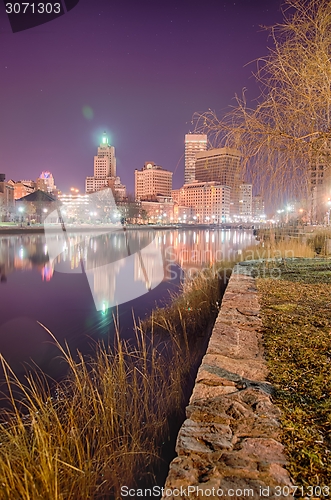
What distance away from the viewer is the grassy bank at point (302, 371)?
1.48m

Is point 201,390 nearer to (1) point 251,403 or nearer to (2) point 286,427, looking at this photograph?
(1) point 251,403

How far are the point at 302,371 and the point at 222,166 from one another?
11.0 ft

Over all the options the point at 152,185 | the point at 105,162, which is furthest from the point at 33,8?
the point at 105,162

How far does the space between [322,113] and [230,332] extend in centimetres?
313

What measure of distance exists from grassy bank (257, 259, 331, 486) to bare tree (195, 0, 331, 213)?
5.83ft

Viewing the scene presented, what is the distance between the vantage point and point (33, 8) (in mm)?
7770

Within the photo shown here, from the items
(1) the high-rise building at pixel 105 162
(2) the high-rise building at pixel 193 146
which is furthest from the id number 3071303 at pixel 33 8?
(1) the high-rise building at pixel 105 162

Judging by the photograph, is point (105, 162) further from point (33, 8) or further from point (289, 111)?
point (289, 111)

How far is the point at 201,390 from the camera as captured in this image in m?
2.19

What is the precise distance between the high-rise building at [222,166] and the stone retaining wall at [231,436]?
2835mm

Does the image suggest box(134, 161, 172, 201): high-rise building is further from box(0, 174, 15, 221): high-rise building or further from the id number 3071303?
the id number 3071303

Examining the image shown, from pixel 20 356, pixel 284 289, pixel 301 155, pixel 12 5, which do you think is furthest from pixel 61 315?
pixel 12 5

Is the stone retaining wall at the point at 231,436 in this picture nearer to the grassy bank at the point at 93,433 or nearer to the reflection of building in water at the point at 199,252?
the grassy bank at the point at 93,433

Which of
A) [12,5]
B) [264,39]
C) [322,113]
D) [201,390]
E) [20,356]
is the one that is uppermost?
[12,5]
